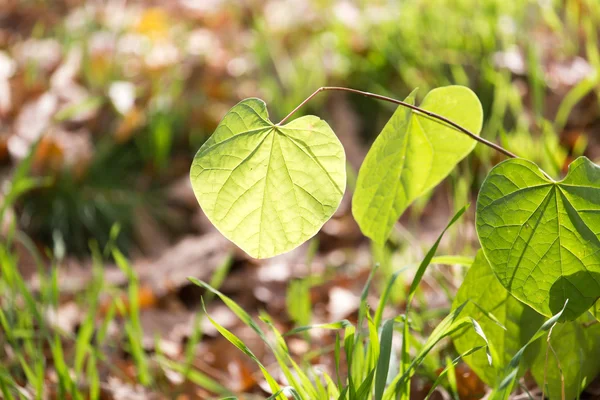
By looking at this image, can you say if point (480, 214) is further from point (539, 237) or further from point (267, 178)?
point (267, 178)

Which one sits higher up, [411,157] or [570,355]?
[411,157]

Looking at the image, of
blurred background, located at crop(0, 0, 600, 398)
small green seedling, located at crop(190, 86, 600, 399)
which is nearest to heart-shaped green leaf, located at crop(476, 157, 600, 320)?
small green seedling, located at crop(190, 86, 600, 399)

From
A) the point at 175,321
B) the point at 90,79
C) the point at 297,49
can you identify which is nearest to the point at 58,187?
the point at 90,79

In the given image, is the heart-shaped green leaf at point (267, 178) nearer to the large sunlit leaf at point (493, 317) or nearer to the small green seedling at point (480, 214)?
the small green seedling at point (480, 214)

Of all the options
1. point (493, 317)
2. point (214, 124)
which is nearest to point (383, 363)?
point (493, 317)

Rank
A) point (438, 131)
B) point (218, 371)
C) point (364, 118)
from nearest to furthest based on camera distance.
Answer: point (438, 131) → point (218, 371) → point (364, 118)

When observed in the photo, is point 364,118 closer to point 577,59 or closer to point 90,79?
point 577,59

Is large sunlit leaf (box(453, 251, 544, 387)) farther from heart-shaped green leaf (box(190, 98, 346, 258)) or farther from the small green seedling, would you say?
heart-shaped green leaf (box(190, 98, 346, 258))

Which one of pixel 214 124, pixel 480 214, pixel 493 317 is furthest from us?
pixel 214 124
